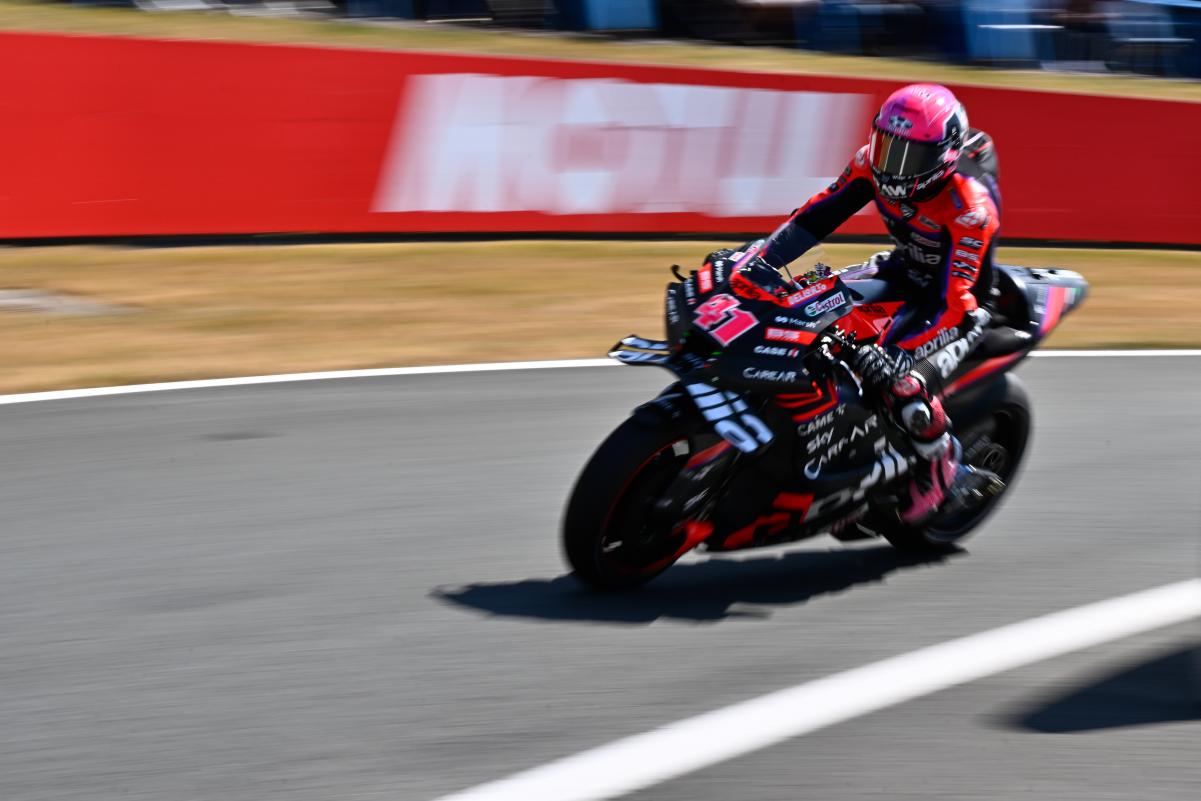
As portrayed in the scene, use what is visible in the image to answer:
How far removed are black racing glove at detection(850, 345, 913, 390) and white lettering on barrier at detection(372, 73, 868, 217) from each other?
26.7ft

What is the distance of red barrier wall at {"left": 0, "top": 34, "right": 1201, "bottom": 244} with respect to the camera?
469 inches

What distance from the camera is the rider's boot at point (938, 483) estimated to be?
5.48 metres

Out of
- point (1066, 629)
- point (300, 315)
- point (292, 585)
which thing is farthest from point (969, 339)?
point (300, 315)

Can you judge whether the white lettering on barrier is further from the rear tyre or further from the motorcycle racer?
the rear tyre

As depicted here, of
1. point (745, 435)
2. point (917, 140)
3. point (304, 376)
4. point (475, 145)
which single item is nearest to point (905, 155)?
point (917, 140)

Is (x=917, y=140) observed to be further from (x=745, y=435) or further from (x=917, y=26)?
(x=917, y=26)

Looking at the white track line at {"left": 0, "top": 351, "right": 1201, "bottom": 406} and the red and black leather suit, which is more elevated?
the red and black leather suit

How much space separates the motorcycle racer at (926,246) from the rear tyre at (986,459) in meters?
0.17

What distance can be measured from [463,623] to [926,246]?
7.52 feet

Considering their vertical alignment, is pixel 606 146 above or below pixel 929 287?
below

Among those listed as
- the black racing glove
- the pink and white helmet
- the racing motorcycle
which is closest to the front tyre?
the racing motorcycle

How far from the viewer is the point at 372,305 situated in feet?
36.7

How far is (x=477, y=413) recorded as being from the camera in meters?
8.09

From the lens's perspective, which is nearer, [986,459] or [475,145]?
[986,459]
